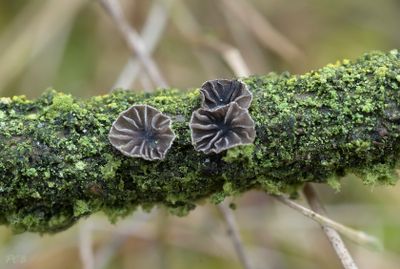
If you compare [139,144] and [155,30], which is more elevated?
[155,30]

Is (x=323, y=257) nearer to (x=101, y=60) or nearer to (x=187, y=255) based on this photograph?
(x=187, y=255)

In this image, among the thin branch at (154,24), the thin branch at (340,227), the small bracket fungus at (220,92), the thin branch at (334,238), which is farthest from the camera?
the thin branch at (154,24)

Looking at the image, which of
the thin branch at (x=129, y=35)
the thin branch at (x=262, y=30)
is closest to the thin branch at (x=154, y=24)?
the thin branch at (x=129, y=35)

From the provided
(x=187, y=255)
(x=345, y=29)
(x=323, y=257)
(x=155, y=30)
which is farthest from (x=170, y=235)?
(x=345, y=29)

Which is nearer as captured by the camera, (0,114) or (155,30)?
(0,114)

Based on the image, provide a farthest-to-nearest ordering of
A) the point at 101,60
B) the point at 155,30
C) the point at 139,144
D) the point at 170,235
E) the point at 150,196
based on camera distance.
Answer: the point at 101,60 < the point at 155,30 < the point at 170,235 < the point at 150,196 < the point at 139,144

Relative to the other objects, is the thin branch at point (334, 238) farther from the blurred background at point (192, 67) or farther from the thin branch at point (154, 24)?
the thin branch at point (154, 24)

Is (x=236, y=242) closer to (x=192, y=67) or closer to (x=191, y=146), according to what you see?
(x=191, y=146)
